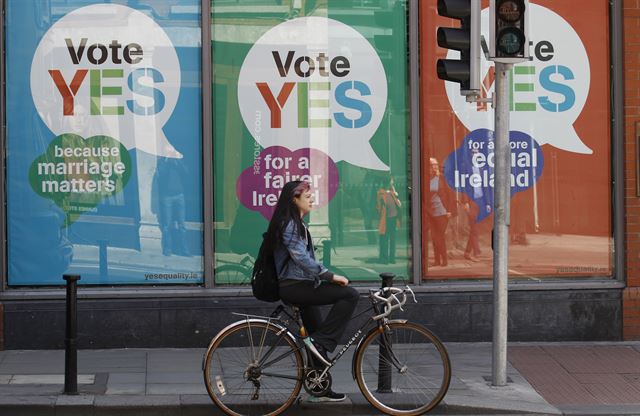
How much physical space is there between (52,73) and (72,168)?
947 millimetres

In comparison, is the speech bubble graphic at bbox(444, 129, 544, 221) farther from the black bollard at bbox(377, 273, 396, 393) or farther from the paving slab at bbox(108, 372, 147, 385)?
the paving slab at bbox(108, 372, 147, 385)

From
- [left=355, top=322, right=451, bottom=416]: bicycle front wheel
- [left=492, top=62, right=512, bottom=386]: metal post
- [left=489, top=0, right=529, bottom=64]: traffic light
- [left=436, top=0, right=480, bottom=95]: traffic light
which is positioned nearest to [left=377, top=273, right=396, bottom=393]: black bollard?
[left=355, top=322, right=451, bottom=416]: bicycle front wheel

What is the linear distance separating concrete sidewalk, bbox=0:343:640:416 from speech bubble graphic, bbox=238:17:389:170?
7.40 feet

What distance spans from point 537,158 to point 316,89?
236cm

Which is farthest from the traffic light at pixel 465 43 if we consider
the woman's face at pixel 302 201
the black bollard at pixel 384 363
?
the black bollard at pixel 384 363

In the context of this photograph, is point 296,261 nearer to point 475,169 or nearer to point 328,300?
point 328,300

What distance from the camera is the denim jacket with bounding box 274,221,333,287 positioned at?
782cm

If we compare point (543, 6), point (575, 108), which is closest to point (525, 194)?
point (575, 108)

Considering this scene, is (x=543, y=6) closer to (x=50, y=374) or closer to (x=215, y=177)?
(x=215, y=177)

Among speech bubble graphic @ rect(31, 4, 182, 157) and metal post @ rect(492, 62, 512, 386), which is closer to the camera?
metal post @ rect(492, 62, 512, 386)

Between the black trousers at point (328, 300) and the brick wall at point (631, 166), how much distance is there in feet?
13.2

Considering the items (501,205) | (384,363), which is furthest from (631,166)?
(384,363)

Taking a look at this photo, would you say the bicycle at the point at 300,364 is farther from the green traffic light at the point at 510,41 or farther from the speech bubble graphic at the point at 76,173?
the speech bubble graphic at the point at 76,173

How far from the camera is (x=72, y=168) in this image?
10406 millimetres
